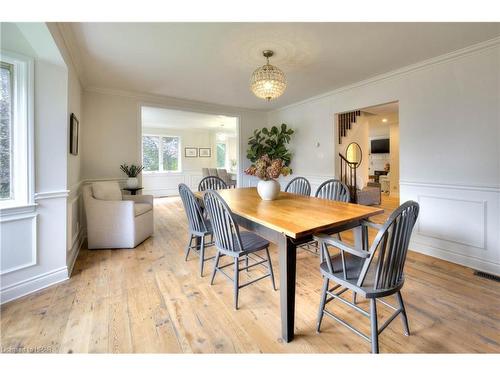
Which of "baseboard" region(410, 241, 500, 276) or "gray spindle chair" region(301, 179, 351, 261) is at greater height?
"gray spindle chair" region(301, 179, 351, 261)

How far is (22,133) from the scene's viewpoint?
1976 mm

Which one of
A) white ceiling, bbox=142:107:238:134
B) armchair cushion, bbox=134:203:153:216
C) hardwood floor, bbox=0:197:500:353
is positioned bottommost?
hardwood floor, bbox=0:197:500:353

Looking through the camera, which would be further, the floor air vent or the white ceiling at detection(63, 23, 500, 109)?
the floor air vent

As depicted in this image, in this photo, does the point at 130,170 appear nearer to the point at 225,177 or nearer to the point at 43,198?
the point at 43,198

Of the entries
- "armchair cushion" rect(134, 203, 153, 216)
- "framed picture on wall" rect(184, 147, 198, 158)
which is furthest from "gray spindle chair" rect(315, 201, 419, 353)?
"framed picture on wall" rect(184, 147, 198, 158)

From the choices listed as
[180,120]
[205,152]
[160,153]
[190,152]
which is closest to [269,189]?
[180,120]

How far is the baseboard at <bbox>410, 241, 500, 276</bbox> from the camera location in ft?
7.83

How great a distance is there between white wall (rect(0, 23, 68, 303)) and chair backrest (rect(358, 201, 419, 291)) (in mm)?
2604

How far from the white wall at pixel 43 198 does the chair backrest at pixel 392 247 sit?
2.60 metres

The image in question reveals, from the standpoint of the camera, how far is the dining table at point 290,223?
4.60ft

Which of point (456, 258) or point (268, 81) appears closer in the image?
point (268, 81)

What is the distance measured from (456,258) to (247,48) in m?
3.26

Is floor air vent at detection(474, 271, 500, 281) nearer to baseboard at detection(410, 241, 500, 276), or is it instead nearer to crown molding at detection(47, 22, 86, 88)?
baseboard at detection(410, 241, 500, 276)
